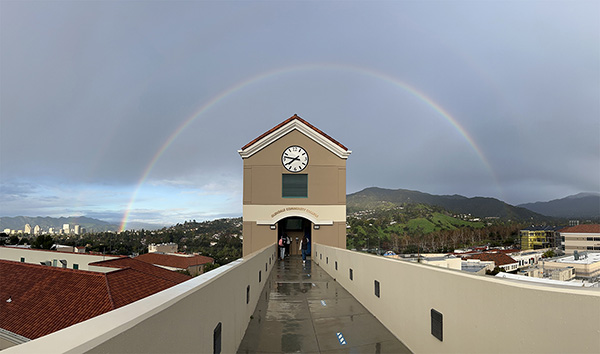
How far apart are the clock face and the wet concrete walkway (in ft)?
40.6

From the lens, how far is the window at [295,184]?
76.2 feet

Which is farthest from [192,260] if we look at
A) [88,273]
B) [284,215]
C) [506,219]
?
[506,219]

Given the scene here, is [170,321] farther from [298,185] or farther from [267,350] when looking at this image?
[298,185]

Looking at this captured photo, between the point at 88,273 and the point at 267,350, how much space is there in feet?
87.2

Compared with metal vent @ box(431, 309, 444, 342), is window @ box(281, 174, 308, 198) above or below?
→ above

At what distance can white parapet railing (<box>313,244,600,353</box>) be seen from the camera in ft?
8.71

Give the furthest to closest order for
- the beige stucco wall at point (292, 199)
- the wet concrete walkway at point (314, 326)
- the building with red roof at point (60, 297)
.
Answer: the beige stucco wall at point (292, 199), the building with red roof at point (60, 297), the wet concrete walkway at point (314, 326)

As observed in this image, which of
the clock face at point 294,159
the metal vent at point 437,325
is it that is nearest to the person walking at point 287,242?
the clock face at point 294,159

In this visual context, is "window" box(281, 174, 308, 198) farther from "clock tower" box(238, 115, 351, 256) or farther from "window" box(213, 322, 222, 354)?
"window" box(213, 322, 222, 354)

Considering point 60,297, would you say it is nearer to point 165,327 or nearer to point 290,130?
point 290,130

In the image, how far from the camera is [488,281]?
3.68 meters

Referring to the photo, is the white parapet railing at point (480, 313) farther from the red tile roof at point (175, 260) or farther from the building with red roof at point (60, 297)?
the red tile roof at point (175, 260)

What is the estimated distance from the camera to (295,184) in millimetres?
23281

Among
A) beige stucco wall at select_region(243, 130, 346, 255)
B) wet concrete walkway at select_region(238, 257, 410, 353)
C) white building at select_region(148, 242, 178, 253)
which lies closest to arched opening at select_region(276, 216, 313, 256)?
beige stucco wall at select_region(243, 130, 346, 255)
